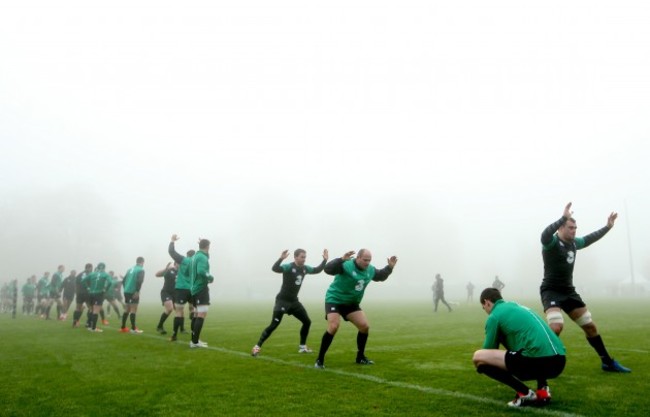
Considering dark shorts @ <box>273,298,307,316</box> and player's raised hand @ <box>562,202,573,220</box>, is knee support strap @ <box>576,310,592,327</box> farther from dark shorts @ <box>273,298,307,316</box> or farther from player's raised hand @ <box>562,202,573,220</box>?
dark shorts @ <box>273,298,307,316</box>

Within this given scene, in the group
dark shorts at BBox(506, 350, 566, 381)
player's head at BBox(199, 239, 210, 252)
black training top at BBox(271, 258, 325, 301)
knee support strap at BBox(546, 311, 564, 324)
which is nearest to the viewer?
dark shorts at BBox(506, 350, 566, 381)

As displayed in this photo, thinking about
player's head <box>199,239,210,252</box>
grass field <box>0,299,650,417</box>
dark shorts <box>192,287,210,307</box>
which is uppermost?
player's head <box>199,239,210,252</box>

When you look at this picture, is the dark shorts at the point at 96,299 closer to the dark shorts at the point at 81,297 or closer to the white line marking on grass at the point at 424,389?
the dark shorts at the point at 81,297

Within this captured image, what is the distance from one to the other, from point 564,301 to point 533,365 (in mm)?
2806

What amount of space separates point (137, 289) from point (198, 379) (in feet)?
31.2

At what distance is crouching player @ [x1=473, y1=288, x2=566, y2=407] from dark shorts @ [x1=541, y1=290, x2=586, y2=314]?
235 cm

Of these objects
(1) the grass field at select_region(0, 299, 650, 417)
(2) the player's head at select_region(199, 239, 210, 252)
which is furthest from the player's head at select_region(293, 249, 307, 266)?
(2) the player's head at select_region(199, 239, 210, 252)

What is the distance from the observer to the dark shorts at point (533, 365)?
5793mm

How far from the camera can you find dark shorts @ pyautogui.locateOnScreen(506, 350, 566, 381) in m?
5.79

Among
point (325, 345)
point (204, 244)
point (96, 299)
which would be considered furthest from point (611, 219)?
point (96, 299)

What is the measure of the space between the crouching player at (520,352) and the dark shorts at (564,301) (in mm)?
2347

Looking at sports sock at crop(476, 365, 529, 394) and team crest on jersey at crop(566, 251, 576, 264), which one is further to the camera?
team crest on jersey at crop(566, 251, 576, 264)

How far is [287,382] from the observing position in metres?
7.82

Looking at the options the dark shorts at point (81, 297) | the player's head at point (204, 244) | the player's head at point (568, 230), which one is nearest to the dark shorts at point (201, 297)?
the player's head at point (204, 244)
